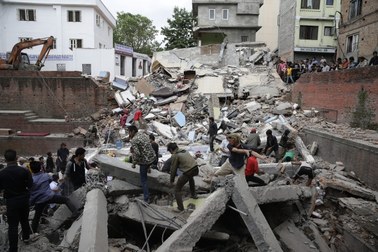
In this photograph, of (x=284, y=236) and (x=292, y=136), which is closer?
(x=284, y=236)

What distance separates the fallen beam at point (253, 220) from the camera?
4.33 metres

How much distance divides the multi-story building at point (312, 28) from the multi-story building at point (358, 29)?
4.06 metres

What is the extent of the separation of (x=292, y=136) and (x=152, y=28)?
3562 cm

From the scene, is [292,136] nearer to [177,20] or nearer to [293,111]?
[293,111]

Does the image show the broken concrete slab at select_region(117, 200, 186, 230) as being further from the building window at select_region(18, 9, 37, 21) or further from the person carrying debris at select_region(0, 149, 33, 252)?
the building window at select_region(18, 9, 37, 21)

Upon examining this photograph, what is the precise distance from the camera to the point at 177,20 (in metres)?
37.0

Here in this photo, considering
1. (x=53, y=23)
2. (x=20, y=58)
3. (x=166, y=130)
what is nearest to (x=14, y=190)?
(x=166, y=130)

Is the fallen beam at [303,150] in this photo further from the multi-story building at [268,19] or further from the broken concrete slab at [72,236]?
the multi-story building at [268,19]

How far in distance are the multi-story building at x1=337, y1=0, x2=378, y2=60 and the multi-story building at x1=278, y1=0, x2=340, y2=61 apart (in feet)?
13.3

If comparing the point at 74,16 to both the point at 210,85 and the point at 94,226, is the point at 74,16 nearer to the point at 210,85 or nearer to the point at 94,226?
the point at 210,85

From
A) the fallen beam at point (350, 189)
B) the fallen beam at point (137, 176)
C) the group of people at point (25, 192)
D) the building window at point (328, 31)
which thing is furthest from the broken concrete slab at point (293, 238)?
the building window at point (328, 31)

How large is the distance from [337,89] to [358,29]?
330 inches

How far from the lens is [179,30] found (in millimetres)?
37438

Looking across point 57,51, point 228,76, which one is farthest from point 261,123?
point 57,51
